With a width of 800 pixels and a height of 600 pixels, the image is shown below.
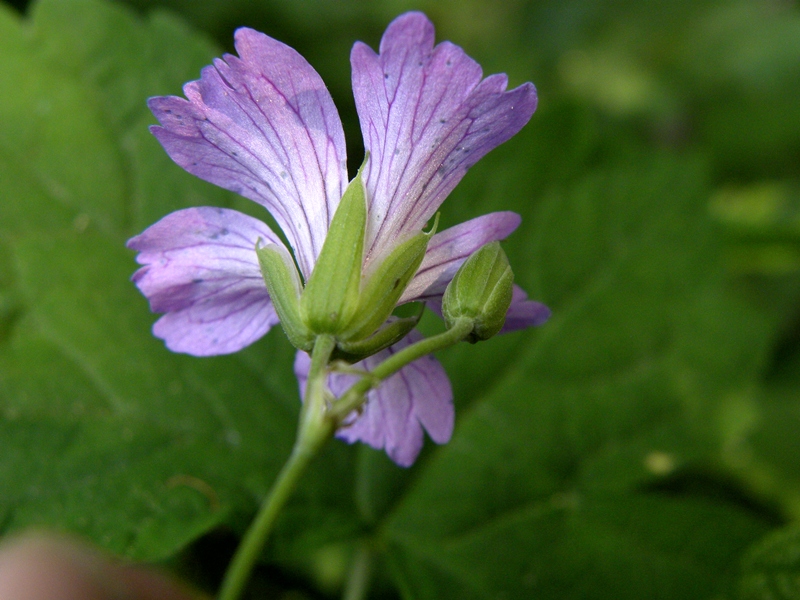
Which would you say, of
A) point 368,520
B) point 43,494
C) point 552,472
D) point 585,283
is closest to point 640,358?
point 585,283

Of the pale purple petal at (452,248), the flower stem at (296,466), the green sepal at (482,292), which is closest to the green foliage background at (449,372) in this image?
the flower stem at (296,466)

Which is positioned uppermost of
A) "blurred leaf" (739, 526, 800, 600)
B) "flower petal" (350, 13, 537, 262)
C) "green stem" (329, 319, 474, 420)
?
"flower petal" (350, 13, 537, 262)

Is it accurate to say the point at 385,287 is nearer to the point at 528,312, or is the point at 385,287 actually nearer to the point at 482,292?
the point at 482,292

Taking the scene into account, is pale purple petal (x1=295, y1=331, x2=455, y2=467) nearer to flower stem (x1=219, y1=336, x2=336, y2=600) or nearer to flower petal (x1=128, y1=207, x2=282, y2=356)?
flower petal (x1=128, y1=207, x2=282, y2=356)

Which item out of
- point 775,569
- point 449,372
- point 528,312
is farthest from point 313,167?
point 775,569

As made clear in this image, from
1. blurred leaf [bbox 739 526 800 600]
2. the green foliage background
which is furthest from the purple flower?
blurred leaf [bbox 739 526 800 600]

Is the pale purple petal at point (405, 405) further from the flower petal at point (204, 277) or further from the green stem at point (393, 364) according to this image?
the green stem at point (393, 364)
